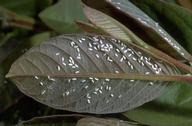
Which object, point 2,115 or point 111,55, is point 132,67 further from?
point 2,115

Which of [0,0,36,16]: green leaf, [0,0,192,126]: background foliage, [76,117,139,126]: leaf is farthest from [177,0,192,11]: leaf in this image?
[0,0,36,16]: green leaf

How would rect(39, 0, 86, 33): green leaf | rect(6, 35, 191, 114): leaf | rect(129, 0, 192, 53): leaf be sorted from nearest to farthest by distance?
rect(6, 35, 191, 114): leaf, rect(129, 0, 192, 53): leaf, rect(39, 0, 86, 33): green leaf

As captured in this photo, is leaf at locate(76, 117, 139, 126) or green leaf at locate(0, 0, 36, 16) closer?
leaf at locate(76, 117, 139, 126)

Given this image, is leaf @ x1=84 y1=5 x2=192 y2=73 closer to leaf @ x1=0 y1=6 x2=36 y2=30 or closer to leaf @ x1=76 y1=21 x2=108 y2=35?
leaf @ x1=76 y1=21 x2=108 y2=35

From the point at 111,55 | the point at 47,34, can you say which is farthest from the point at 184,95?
the point at 47,34

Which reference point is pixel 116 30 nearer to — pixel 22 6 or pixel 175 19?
pixel 175 19

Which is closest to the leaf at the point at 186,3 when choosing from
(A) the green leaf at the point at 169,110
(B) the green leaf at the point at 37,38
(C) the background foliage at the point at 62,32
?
(C) the background foliage at the point at 62,32

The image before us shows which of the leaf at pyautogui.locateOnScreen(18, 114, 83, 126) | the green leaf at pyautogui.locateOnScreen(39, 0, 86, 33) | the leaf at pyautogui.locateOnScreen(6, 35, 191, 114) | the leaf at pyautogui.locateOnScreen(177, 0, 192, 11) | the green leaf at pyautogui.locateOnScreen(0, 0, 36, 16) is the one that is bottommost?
the green leaf at pyautogui.locateOnScreen(0, 0, 36, 16)

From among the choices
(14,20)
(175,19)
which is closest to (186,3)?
(175,19)
